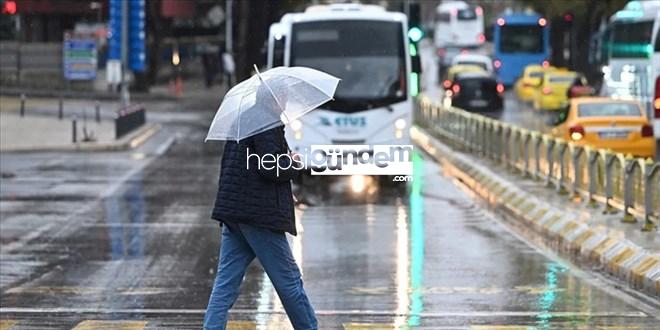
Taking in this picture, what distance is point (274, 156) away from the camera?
865 centimetres

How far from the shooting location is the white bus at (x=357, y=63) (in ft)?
80.7

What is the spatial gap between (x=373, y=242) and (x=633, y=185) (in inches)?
130

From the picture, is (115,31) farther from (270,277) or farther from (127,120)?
(270,277)

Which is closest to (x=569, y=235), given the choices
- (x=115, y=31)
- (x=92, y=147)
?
(x=92, y=147)

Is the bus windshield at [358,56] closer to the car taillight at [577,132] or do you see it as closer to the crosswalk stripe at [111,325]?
the car taillight at [577,132]

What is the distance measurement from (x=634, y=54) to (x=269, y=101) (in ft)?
103

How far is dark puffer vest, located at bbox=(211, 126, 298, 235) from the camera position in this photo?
8.65m

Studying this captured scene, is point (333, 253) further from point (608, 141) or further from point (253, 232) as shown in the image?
point (608, 141)

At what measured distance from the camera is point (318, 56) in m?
25.0

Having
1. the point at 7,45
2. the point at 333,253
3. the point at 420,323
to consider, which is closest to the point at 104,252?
the point at 333,253

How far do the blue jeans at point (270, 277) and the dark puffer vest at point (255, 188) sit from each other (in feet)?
0.32

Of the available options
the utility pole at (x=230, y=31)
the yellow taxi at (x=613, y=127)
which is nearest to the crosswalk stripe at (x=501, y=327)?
the yellow taxi at (x=613, y=127)

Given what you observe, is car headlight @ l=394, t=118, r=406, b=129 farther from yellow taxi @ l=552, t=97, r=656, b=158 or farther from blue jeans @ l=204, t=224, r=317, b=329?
blue jeans @ l=204, t=224, r=317, b=329

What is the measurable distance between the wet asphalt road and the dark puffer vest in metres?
2.34
